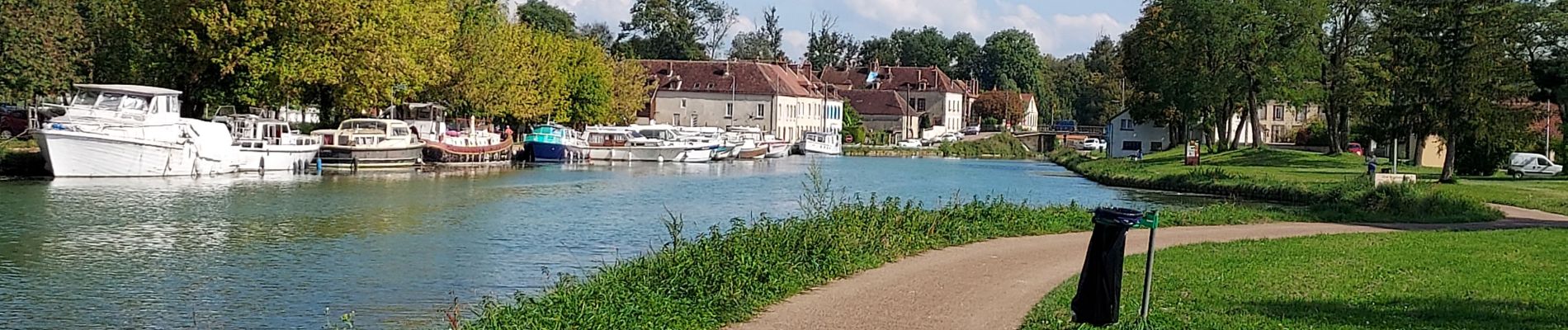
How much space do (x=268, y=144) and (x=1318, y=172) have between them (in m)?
34.0

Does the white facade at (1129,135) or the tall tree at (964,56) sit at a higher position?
the tall tree at (964,56)

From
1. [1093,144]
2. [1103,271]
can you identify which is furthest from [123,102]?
[1093,144]

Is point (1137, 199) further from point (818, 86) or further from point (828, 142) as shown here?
point (818, 86)

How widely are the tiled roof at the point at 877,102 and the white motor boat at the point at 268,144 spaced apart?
79.6 metres

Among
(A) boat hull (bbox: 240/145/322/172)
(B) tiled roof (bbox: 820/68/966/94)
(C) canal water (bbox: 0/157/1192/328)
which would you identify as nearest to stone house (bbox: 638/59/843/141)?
(B) tiled roof (bbox: 820/68/966/94)

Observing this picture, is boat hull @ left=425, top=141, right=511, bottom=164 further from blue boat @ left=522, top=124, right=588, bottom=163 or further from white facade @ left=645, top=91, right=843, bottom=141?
white facade @ left=645, top=91, right=843, bottom=141

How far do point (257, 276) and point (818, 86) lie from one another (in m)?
104

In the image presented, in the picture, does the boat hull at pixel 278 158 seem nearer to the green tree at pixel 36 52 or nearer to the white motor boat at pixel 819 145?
the green tree at pixel 36 52

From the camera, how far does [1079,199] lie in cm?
4262

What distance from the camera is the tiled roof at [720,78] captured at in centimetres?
10762

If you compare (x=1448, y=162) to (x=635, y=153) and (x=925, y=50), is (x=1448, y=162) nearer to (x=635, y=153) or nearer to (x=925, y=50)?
(x=635, y=153)

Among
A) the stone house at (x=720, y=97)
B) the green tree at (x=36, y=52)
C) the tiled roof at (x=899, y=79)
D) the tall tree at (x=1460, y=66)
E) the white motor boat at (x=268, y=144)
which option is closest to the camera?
the tall tree at (x=1460, y=66)

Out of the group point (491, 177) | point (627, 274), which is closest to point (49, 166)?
point (491, 177)

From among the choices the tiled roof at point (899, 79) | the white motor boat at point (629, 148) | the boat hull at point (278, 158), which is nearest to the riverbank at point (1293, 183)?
the white motor boat at point (629, 148)
